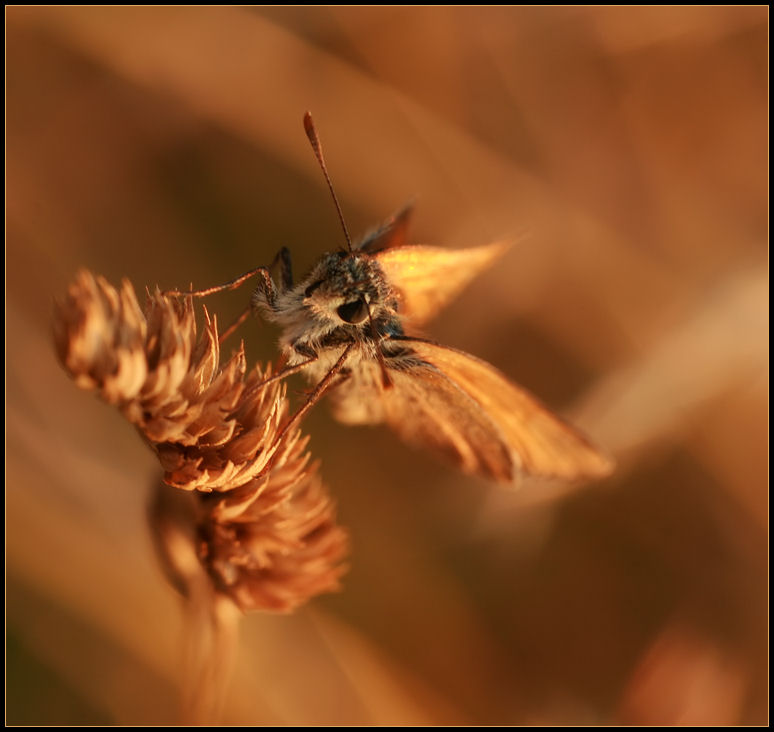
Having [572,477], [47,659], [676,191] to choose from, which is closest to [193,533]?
[47,659]

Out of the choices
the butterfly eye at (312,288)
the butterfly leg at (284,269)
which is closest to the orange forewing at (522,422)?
the butterfly eye at (312,288)

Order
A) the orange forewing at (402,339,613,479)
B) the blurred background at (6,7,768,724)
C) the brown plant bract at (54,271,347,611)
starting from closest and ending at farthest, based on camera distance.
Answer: the brown plant bract at (54,271,347,611), the orange forewing at (402,339,613,479), the blurred background at (6,7,768,724)

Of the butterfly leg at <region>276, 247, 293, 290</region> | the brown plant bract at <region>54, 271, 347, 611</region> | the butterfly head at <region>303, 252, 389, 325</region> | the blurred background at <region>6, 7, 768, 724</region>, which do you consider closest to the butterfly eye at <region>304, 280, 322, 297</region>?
the butterfly head at <region>303, 252, 389, 325</region>

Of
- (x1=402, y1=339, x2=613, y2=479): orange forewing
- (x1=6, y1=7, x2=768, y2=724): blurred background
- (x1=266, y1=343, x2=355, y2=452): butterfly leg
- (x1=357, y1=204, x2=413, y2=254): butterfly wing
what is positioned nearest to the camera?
(x1=266, y1=343, x2=355, y2=452): butterfly leg

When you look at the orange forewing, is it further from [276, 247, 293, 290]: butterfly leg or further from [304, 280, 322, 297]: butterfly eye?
[276, 247, 293, 290]: butterfly leg

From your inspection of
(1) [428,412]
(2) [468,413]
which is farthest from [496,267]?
(2) [468,413]

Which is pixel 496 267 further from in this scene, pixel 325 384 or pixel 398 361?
pixel 325 384

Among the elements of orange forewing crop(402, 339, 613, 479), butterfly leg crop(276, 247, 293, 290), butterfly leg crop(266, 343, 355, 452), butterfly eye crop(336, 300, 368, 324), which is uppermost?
butterfly leg crop(276, 247, 293, 290)

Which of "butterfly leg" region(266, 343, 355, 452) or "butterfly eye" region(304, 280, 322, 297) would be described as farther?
"butterfly eye" region(304, 280, 322, 297)
